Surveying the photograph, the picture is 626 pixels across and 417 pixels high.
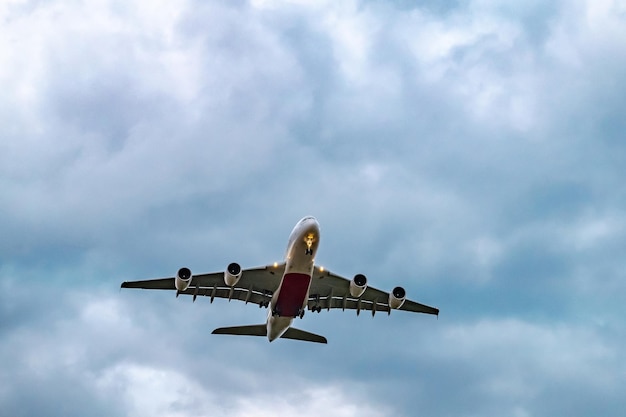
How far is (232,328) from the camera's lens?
172ft

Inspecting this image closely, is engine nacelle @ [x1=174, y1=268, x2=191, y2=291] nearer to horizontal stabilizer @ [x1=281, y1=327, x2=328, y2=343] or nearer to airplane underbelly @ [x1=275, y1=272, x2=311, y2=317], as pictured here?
airplane underbelly @ [x1=275, y1=272, x2=311, y2=317]

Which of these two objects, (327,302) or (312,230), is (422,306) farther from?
(312,230)

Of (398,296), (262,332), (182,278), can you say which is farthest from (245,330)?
(398,296)

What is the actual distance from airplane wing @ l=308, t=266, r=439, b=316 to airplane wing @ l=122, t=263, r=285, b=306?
3128 mm

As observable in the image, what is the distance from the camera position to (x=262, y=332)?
175 feet

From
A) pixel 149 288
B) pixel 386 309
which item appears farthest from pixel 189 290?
pixel 386 309

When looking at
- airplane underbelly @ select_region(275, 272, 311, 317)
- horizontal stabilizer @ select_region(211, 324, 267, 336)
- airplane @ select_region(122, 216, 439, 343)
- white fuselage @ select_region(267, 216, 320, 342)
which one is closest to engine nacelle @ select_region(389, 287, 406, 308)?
airplane @ select_region(122, 216, 439, 343)

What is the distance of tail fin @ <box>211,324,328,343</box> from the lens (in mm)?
52500

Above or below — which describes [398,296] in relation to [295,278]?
above

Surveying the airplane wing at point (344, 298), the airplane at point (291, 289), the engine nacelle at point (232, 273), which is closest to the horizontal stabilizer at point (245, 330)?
the airplane at point (291, 289)

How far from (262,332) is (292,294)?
24.0 feet

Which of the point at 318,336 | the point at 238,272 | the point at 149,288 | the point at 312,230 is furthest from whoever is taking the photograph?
the point at 318,336

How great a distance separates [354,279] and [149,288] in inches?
549

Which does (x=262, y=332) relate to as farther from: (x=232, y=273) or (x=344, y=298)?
(x=232, y=273)
